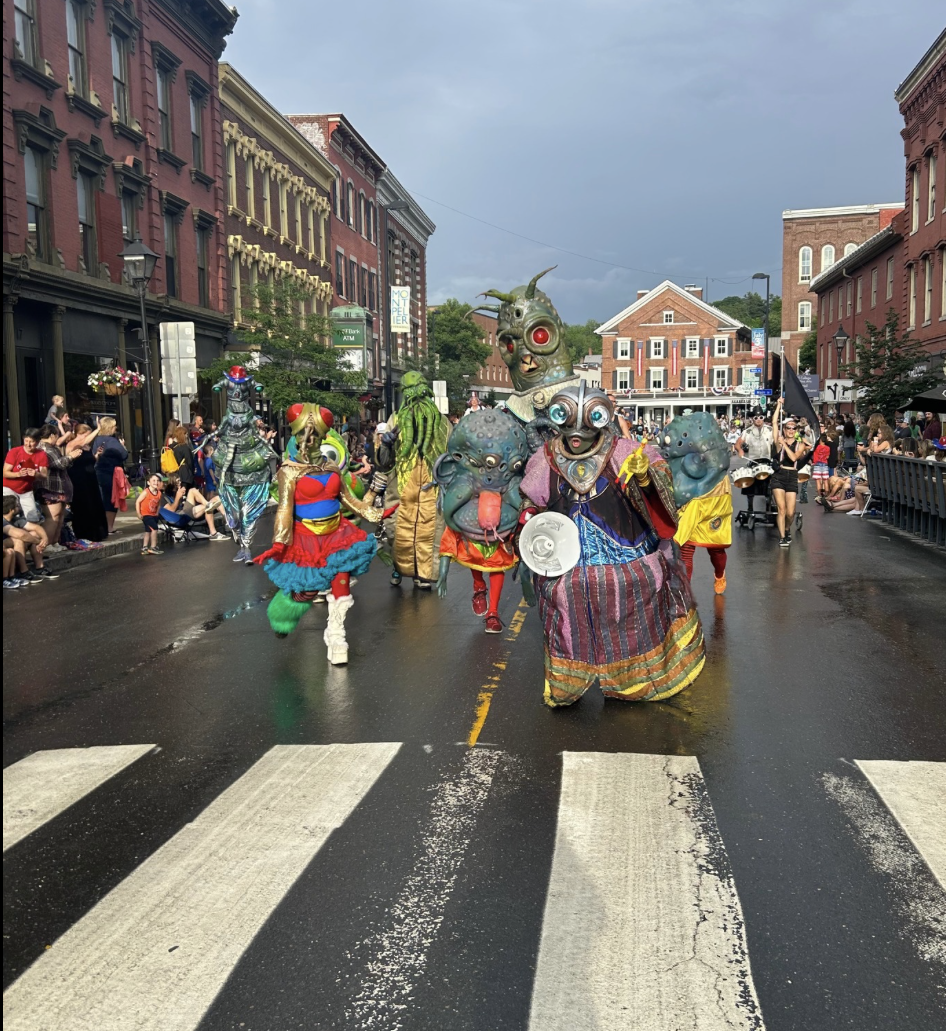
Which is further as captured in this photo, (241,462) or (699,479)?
(241,462)

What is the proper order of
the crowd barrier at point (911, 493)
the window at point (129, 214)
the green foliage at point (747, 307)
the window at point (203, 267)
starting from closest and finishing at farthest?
the crowd barrier at point (911, 493) → the window at point (129, 214) → the window at point (203, 267) → the green foliage at point (747, 307)

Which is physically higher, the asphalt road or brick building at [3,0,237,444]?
brick building at [3,0,237,444]

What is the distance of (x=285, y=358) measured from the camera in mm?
25984

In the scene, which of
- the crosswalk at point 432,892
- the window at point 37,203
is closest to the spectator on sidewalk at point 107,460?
the window at point 37,203

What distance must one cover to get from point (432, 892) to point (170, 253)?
26.6m

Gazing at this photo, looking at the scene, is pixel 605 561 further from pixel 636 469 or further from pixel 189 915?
pixel 189 915

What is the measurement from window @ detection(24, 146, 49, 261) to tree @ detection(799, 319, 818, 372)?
50.5 m

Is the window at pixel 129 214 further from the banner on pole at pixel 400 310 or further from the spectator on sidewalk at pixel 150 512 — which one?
the banner on pole at pixel 400 310

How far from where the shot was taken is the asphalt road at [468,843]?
10.6 feet

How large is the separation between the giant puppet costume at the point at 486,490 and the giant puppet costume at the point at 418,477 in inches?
75.5

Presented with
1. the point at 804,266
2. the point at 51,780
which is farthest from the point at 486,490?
the point at 804,266

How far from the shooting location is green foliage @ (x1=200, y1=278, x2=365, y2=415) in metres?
24.6

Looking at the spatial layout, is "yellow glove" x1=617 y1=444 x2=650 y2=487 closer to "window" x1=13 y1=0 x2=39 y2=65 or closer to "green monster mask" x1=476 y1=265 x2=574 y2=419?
"green monster mask" x1=476 y1=265 x2=574 y2=419

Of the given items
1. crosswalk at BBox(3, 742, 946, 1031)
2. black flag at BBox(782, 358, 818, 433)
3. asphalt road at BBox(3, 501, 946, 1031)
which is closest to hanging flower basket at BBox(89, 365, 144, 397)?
asphalt road at BBox(3, 501, 946, 1031)
